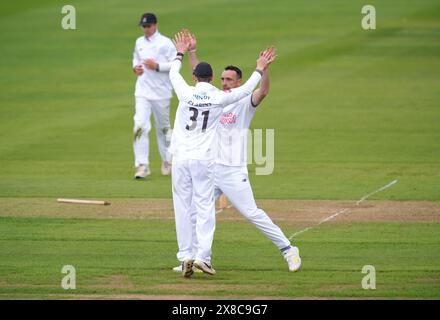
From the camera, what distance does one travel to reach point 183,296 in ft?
39.4

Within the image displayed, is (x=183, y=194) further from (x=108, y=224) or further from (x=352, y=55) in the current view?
(x=352, y=55)

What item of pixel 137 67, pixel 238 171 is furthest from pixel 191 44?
pixel 137 67

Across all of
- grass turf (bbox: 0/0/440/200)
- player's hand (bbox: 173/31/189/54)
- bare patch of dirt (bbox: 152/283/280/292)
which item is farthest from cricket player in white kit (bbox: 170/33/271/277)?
grass turf (bbox: 0/0/440/200)

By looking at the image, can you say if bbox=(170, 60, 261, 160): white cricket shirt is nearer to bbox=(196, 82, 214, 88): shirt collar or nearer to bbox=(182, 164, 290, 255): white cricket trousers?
bbox=(196, 82, 214, 88): shirt collar

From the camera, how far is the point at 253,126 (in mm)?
24500

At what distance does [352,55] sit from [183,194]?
19.9 metres

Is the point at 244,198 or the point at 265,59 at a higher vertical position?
the point at 265,59

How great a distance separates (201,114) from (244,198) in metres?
1.16

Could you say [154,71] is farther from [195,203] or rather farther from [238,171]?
[195,203]

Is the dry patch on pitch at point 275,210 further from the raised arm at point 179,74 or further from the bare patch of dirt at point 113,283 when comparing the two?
the bare patch of dirt at point 113,283

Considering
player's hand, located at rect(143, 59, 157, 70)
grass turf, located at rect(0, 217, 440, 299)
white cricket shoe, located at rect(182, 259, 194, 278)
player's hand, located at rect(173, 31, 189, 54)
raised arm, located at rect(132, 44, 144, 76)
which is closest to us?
grass turf, located at rect(0, 217, 440, 299)

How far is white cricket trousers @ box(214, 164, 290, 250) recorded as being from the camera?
1324 cm

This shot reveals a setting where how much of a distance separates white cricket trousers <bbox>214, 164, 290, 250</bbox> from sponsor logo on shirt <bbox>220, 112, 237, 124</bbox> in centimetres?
64

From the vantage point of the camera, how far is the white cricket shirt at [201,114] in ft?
42.4
